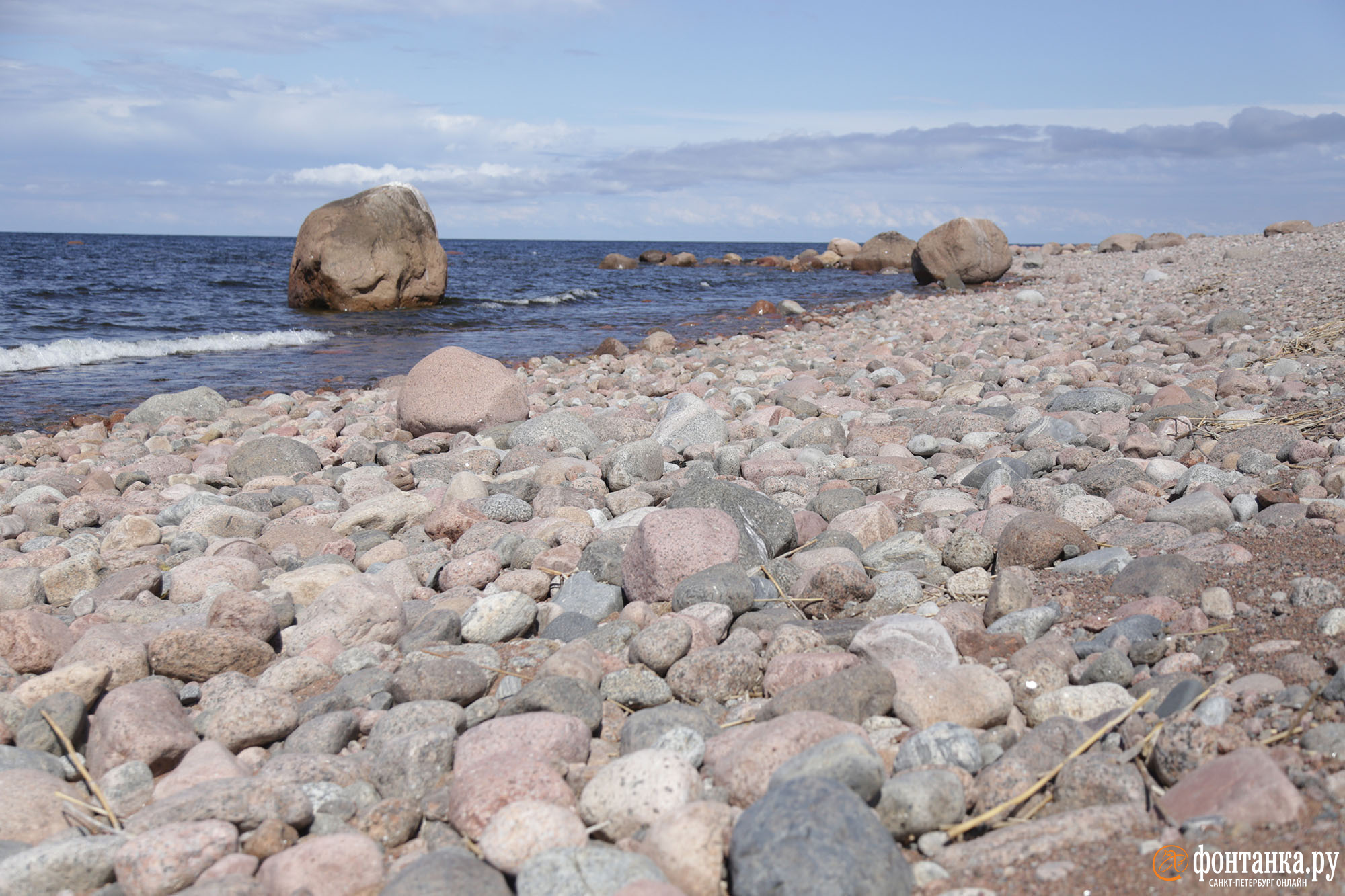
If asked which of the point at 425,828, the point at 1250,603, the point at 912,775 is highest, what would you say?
the point at 1250,603

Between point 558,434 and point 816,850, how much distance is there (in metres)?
4.44

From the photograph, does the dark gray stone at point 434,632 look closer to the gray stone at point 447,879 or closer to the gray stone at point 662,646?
the gray stone at point 662,646

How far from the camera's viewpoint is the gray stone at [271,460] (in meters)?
5.67

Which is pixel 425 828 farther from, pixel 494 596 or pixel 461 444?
pixel 461 444

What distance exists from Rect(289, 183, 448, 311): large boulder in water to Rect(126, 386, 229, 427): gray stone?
1010cm

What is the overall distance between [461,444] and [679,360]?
5.08 metres

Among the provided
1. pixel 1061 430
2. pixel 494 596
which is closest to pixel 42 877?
pixel 494 596

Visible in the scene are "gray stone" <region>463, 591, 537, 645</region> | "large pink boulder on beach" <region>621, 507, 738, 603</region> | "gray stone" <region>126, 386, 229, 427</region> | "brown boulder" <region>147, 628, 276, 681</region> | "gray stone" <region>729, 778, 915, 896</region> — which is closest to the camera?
"gray stone" <region>729, 778, 915, 896</region>

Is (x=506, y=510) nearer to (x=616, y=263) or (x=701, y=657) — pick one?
(x=701, y=657)

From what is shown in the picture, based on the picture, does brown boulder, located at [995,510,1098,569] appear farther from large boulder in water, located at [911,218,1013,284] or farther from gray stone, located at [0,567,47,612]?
large boulder in water, located at [911,218,1013,284]

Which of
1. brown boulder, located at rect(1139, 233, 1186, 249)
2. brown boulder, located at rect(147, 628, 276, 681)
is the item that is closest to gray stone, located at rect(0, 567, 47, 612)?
brown boulder, located at rect(147, 628, 276, 681)

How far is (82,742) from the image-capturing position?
2.44 meters

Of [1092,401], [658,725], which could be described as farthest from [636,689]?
[1092,401]

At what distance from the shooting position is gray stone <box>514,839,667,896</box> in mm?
1653
